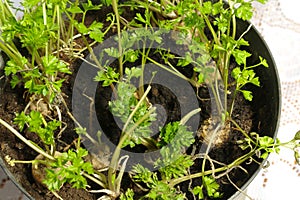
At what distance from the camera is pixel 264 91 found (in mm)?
1016

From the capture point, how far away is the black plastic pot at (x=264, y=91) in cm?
96

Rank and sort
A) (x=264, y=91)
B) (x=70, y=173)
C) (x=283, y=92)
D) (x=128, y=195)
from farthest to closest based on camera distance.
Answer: (x=283, y=92), (x=264, y=91), (x=128, y=195), (x=70, y=173)

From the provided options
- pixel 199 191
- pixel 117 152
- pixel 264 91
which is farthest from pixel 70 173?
pixel 264 91

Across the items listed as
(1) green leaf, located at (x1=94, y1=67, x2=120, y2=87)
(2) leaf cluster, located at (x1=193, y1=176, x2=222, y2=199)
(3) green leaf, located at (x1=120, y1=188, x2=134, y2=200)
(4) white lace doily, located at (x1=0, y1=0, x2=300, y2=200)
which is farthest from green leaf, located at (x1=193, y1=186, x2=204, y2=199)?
(4) white lace doily, located at (x1=0, y1=0, x2=300, y2=200)

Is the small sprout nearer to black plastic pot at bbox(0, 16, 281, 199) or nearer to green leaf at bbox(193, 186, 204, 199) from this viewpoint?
green leaf at bbox(193, 186, 204, 199)

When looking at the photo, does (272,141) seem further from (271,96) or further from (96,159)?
(96,159)

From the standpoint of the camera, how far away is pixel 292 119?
54.8 inches

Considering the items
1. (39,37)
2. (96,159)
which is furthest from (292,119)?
(39,37)

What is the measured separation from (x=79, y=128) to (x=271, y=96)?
0.40 meters

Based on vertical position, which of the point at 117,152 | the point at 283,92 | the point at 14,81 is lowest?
the point at 283,92

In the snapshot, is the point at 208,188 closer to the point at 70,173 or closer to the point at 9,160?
the point at 70,173

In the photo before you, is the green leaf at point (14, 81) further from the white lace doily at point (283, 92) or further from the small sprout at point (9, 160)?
the white lace doily at point (283, 92)

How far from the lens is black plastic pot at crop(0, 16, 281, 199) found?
962mm

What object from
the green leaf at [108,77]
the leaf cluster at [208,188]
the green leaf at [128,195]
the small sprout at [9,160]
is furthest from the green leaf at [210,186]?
the small sprout at [9,160]
